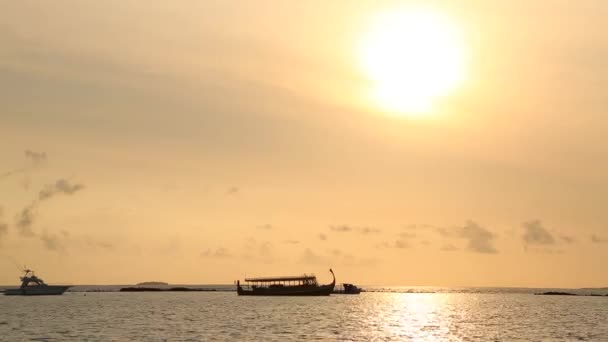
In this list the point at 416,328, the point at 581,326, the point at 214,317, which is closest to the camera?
the point at 416,328

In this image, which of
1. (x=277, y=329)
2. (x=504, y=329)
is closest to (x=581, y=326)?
(x=504, y=329)

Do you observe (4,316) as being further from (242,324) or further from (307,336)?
(307,336)

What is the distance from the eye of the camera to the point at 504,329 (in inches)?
4058

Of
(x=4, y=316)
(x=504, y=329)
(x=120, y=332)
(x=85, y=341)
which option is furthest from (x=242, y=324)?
(x=4, y=316)

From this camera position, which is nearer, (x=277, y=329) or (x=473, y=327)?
(x=277, y=329)

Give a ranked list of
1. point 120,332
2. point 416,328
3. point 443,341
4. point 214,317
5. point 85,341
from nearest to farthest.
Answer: point 85,341 < point 443,341 < point 120,332 < point 416,328 < point 214,317

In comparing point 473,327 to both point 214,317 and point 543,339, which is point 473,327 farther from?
point 214,317

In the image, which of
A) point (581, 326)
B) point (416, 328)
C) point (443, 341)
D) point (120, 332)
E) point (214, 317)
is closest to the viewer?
point (443, 341)

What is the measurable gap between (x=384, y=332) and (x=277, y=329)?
13579mm

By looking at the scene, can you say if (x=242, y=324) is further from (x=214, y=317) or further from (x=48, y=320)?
(x=48, y=320)

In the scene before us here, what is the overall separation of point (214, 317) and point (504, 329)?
150 ft

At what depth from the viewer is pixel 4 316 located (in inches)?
5039

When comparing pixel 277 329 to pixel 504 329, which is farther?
pixel 504 329

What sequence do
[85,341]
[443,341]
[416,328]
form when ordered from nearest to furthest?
1. [85,341]
2. [443,341]
3. [416,328]
